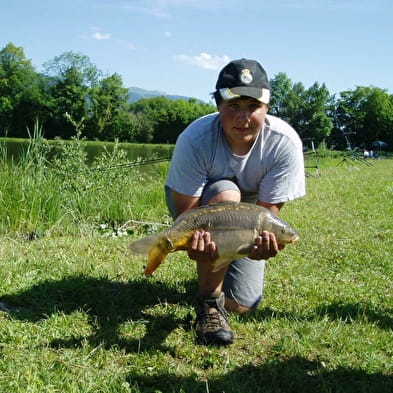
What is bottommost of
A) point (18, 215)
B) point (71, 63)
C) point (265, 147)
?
point (18, 215)

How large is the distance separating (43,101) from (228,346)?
54.5 m

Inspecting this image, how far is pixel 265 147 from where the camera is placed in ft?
10.5

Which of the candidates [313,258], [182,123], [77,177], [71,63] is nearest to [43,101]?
[71,63]

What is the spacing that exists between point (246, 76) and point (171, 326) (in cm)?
158

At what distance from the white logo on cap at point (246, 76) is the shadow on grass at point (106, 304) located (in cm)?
149

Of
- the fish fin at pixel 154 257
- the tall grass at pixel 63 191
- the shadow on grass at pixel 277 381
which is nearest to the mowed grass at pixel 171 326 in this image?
the shadow on grass at pixel 277 381

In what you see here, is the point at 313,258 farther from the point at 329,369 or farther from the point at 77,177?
the point at 77,177

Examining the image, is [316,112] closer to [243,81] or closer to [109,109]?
[109,109]

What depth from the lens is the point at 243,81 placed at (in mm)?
2924

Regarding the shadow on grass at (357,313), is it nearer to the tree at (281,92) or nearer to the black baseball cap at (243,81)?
the black baseball cap at (243,81)

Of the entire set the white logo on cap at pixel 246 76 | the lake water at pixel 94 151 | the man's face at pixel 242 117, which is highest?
the white logo on cap at pixel 246 76

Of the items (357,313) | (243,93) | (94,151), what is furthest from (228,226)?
(94,151)

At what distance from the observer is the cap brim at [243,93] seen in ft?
9.39

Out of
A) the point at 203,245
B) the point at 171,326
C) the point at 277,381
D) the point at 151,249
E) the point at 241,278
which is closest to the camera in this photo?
the point at 277,381
